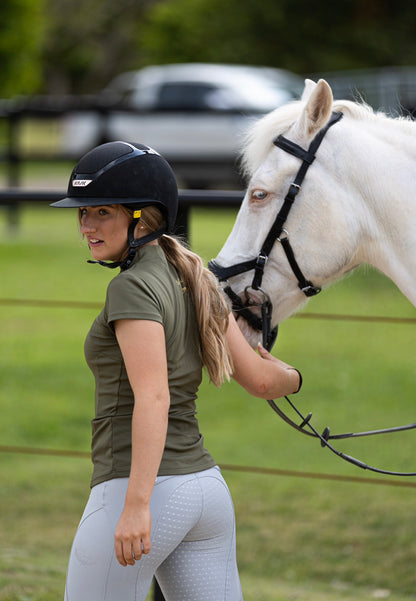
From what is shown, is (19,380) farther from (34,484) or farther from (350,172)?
(350,172)

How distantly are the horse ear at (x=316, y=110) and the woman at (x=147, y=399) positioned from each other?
513 millimetres

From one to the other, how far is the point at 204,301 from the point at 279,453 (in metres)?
3.39

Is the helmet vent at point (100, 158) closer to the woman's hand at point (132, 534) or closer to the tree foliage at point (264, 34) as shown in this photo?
the woman's hand at point (132, 534)

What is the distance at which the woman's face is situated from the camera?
205cm

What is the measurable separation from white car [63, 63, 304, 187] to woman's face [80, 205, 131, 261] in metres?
11.0

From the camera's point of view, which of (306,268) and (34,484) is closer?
(306,268)

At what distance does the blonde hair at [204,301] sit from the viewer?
6.75 ft

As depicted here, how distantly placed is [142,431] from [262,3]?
27965 millimetres

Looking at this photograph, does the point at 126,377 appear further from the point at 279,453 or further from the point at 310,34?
the point at 310,34

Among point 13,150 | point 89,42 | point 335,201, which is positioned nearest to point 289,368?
point 335,201

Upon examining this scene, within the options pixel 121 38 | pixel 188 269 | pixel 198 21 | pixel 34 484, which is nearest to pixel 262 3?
pixel 198 21

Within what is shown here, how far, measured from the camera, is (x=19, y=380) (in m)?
6.71

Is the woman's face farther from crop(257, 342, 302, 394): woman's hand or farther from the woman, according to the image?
crop(257, 342, 302, 394): woman's hand

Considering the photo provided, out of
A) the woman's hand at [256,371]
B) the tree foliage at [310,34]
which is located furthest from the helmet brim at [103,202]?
the tree foliage at [310,34]
